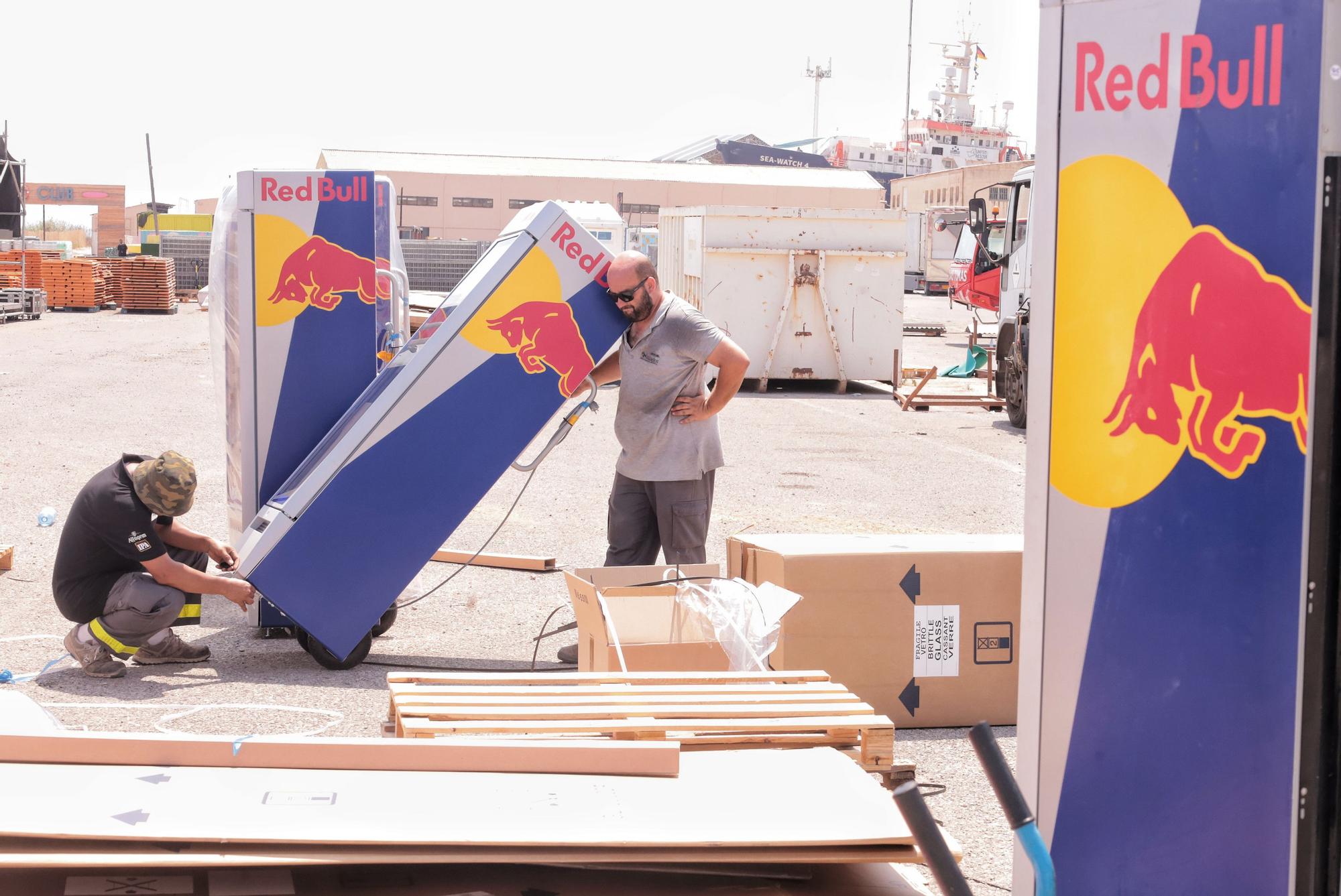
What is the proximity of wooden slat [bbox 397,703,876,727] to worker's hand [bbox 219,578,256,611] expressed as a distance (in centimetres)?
244

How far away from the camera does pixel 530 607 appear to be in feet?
24.1

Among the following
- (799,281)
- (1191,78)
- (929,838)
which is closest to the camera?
(929,838)

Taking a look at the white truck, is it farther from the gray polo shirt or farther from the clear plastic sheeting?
the clear plastic sheeting

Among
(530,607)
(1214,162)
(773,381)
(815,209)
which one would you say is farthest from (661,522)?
(773,381)

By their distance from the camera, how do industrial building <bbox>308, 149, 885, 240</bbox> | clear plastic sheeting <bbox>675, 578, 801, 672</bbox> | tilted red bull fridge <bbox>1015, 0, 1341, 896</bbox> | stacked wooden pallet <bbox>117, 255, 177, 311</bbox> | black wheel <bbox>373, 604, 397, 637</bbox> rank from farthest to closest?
1. industrial building <bbox>308, 149, 885, 240</bbox>
2. stacked wooden pallet <bbox>117, 255, 177, 311</bbox>
3. black wheel <bbox>373, 604, 397, 637</bbox>
4. clear plastic sheeting <bbox>675, 578, 801, 672</bbox>
5. tilted red bull fridge <bbox>1015, 0, 1341, 896</bbox>

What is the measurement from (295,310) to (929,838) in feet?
17.6

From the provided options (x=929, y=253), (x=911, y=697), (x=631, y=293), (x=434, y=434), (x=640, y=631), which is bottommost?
(x=911, y=697)

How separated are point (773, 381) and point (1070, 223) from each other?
17.1 m

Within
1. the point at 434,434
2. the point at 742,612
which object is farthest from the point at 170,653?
the point at 742,612

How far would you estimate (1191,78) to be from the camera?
255 centimetres

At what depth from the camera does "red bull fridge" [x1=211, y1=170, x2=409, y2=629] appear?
6418 millimetres

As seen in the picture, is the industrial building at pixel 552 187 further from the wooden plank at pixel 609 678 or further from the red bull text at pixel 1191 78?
the red bull text at pixel 1191 78

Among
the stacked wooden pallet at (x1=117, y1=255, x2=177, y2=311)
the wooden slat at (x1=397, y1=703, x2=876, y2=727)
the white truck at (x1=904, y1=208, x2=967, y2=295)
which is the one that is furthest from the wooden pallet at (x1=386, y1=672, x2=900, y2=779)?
the white truck at (x1=904, y1=208, x2=967, y2=295)

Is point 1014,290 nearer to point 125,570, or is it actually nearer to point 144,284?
point 125,570
